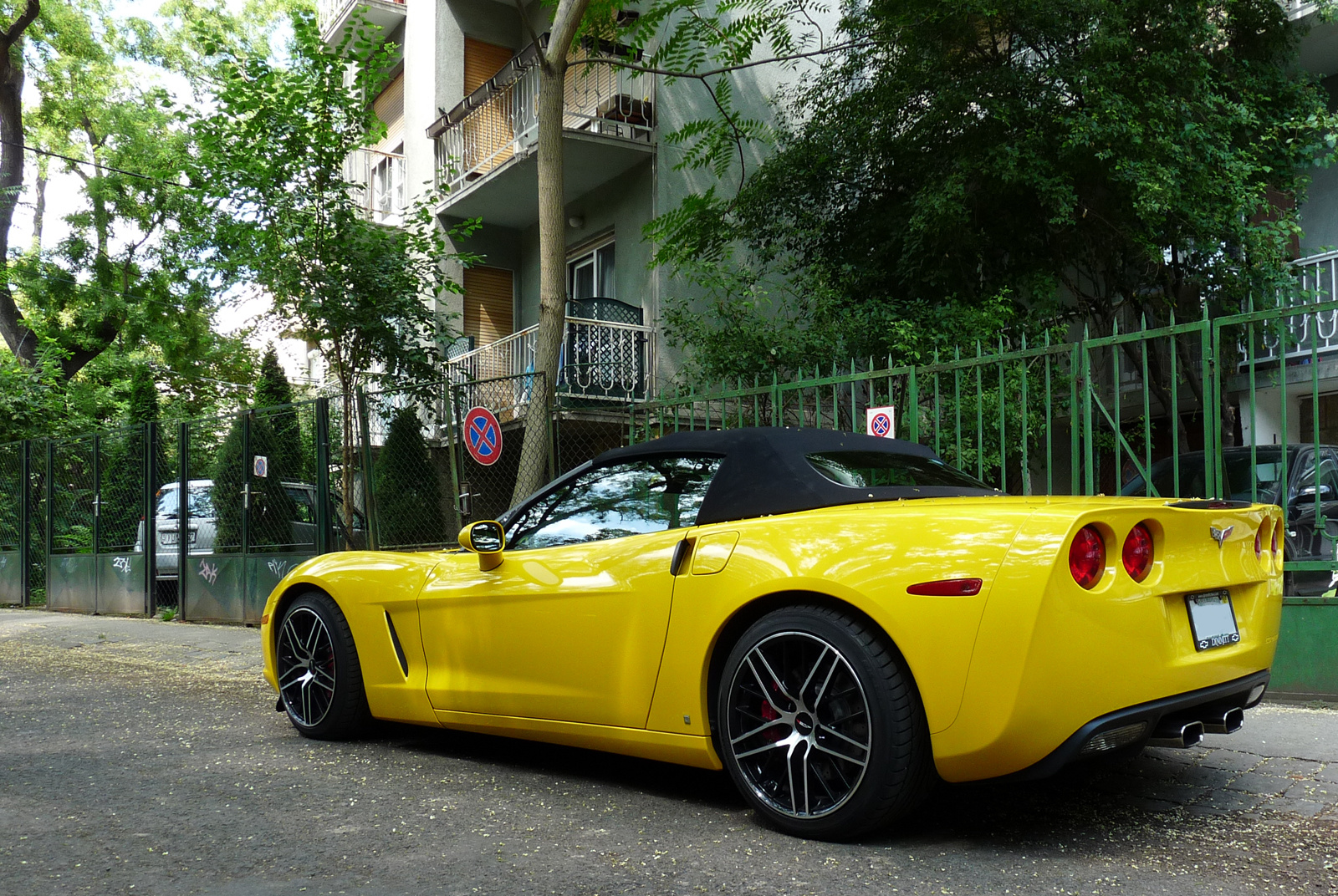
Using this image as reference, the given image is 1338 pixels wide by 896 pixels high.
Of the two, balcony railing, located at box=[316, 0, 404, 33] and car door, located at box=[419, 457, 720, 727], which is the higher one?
balcony railing, located at box=[316, 0, 404, 33]

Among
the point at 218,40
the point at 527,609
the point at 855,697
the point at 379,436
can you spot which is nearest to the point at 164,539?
the point at 379,436

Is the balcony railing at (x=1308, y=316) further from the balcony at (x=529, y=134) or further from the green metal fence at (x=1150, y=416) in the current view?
the balcony at (x=529, y=134)

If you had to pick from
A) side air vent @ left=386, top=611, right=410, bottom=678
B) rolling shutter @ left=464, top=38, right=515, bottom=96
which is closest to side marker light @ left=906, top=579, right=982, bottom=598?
side air vent @ left=386, top=611, right=410, bottom=678

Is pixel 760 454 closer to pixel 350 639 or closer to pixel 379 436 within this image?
Answer: pixel 350 639

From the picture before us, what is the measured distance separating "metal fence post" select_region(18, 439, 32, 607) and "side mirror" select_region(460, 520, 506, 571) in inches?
573

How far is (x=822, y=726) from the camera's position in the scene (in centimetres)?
333

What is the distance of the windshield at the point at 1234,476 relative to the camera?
A: 716 cm

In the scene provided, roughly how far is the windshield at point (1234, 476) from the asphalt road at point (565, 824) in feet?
6.90

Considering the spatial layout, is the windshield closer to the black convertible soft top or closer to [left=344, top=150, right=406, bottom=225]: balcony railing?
the black convertible soft top

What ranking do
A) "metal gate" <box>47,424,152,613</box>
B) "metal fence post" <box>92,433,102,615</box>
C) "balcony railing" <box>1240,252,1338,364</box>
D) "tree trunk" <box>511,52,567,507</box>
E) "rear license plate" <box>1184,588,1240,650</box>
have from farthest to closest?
"metal fence post" <box>92,433,102,615</box> → "metal gate" <box>47,424,152,613</box> → "balcony railing" <box>1240,252,1338,364</box> → "tree trunk" <box>511,52,567,507</box> → "rear license plate" <box>1184,588,1240,650</box>

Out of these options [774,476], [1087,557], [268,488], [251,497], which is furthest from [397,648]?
[251,497]

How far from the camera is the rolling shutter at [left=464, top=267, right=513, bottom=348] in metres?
19.0

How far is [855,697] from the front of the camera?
10.8 feet

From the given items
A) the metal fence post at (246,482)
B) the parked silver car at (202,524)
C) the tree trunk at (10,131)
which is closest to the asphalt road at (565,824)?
the parked silver car at (202,524)
